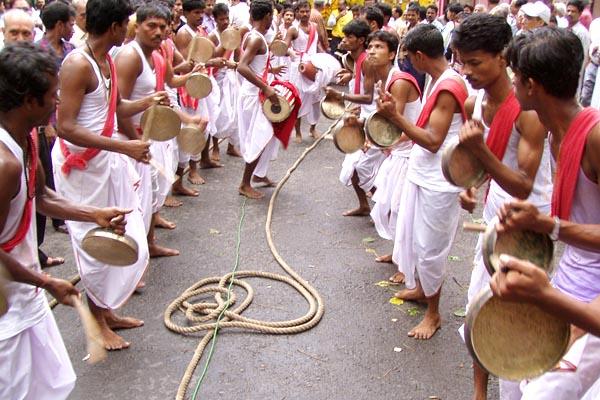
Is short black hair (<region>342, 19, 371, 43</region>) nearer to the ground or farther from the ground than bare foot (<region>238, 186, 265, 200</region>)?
farther from the ground

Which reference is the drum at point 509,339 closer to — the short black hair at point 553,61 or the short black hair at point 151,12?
the short black hair at point 553,61

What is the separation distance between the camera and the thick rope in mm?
3941

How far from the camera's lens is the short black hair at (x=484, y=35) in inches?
121

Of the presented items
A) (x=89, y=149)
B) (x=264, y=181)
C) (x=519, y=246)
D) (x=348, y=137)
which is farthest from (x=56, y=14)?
(x=519, y=246)

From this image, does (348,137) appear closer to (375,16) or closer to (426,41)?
(426,41)

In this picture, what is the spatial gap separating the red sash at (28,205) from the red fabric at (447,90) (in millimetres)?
2298

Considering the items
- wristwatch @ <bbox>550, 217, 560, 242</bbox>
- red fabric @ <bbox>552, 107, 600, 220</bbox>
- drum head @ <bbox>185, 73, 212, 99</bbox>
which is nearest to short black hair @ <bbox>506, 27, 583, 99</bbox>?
red fabric @ <bbox>552, 107, 600, 220</bbox>

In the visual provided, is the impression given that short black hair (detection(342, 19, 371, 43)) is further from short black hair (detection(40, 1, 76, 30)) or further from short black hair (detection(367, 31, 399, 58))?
short black hair (detection(40, 1, 76, 30))

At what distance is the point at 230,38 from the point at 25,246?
5.51 m

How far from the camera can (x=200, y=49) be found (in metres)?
6.61

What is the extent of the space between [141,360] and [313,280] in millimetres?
1611

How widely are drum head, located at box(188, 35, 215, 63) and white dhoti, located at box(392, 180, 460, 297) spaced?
3.40 metres

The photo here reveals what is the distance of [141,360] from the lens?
12.1 feet

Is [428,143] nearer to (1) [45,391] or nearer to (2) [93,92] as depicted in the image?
(2) [93,92]
